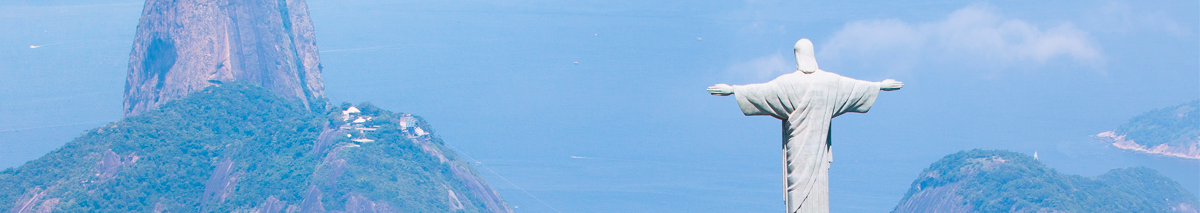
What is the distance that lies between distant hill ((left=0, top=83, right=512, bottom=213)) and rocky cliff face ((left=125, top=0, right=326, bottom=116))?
17.0ft

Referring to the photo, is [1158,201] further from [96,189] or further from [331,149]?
[96,189]

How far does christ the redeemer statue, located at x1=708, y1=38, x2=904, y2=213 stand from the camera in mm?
13602

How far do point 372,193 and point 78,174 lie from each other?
718 inches

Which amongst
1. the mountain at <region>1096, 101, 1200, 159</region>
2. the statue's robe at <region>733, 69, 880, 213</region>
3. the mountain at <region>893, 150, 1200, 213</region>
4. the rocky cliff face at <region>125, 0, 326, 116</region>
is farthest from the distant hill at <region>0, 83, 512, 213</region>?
the statue's robe at <region>733, 69, 880, 213</region>

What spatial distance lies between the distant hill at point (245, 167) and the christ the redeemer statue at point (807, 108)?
6638 centimetres

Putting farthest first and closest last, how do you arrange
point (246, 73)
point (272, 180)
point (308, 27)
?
point (308, 27), point (246, 73), point (272, 180)

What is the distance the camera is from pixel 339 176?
84188mm

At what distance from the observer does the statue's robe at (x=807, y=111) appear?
13.6 meters

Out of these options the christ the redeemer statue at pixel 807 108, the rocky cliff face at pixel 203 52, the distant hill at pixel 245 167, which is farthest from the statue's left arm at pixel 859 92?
the rocky cliff face at pixel 203 52

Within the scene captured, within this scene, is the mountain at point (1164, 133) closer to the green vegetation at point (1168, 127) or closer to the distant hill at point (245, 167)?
the green vegetation at point (1168, 127)

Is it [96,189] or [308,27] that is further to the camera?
[308,27]

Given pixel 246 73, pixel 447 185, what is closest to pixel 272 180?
pixel 447 185

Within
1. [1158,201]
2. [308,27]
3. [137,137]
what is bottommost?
[1158,201]

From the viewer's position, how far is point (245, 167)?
90.6m
